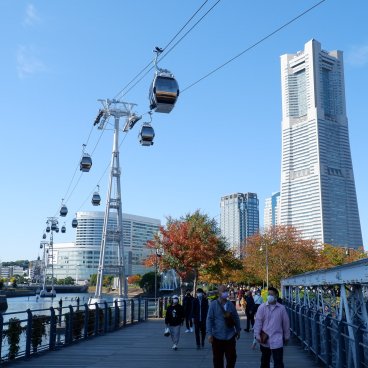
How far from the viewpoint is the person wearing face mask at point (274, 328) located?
8.18 m

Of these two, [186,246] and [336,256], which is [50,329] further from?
[336,256]

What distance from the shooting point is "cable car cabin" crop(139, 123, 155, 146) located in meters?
17.2

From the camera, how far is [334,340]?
977 cm

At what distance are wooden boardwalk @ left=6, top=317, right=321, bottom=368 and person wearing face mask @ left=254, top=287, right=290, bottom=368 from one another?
11.1 feet

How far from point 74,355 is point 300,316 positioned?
6442 mm

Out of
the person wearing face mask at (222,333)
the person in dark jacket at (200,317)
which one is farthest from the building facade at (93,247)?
the person wearing face mask at (222,333)

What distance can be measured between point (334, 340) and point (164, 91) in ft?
20.7

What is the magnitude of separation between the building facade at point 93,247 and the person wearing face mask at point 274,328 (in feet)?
339

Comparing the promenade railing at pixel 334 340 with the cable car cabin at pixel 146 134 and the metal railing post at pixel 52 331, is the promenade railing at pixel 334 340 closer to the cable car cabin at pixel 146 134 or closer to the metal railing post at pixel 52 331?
the metal railing post at pixel 52 331

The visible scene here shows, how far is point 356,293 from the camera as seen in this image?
9156 mm

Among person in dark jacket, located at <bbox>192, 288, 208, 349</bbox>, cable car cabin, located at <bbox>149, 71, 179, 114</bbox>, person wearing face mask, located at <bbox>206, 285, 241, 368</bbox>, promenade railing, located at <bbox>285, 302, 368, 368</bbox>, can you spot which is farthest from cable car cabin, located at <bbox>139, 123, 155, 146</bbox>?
person wearing face mask, located at <bbox>206, 285, 241, 368</bbox>

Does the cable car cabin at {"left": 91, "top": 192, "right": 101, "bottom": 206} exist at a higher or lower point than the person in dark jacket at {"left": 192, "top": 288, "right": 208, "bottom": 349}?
higher

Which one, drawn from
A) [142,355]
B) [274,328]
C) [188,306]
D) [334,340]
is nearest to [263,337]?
[274,328]

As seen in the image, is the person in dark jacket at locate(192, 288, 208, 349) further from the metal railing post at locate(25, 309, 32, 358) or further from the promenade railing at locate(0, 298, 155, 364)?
the metal railing post at locate(25, 309, 32, 358)
